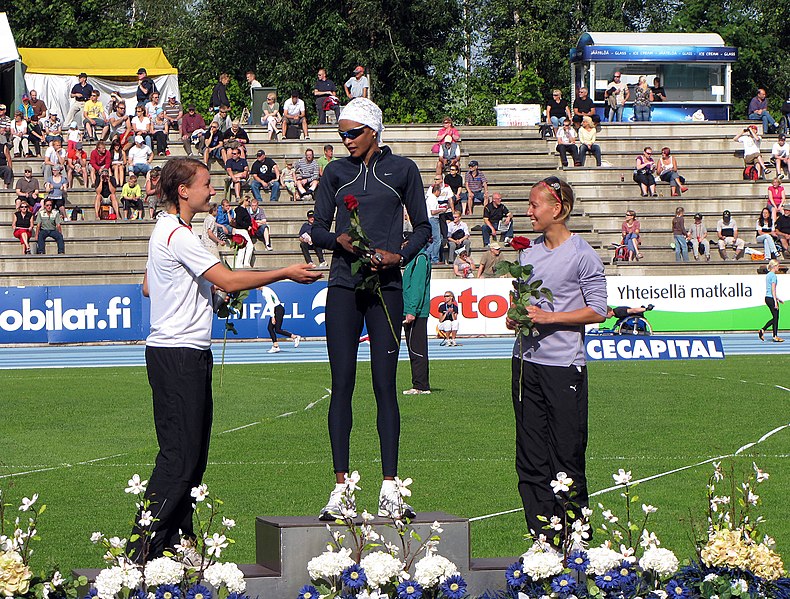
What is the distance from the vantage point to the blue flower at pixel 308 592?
5.04 meters

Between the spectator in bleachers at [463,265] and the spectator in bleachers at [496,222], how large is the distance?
146 centimetres

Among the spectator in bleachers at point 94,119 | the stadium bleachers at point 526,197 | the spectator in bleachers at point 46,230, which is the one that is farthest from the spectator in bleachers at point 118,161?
the spectator in bleachers at point 46,230

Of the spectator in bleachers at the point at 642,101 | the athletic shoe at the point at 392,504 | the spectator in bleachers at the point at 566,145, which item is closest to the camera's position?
the athletic shoe at the point at 392,504

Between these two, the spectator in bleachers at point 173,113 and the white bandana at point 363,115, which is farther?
the spectator in bleachers at point 173,113

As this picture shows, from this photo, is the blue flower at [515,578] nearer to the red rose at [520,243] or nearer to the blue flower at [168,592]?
the blue flower at [168,592]

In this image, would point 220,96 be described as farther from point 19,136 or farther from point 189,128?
point 19,136

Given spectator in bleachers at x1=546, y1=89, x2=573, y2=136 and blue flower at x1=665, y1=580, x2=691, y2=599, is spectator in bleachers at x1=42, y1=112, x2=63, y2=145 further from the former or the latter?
blue flower at x1=665, y1=580, x2=691, y2=599

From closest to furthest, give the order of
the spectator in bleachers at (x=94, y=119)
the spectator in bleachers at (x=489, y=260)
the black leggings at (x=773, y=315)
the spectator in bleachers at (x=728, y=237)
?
the spectator in bleachers at (x=489, y=260), the black leggings at (x=773, y=315), the spectator in bleachers at (x=728, y=237), the spectator in bleachers at (x=94, y=119)

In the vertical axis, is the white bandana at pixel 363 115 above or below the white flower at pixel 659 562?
above

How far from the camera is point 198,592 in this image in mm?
4945

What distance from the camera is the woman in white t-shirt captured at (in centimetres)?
600

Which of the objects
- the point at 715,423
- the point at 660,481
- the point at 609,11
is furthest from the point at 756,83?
the point at 660,481

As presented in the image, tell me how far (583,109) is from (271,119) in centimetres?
911

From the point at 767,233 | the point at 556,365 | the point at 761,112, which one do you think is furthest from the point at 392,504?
the point at 761,112
